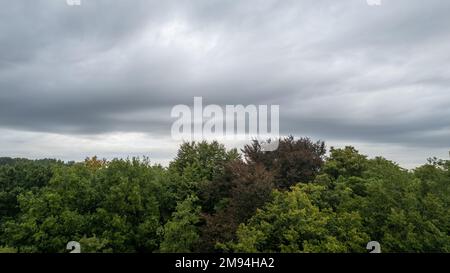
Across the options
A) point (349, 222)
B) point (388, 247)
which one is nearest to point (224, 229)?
point (349, 222)

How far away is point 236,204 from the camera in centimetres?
2683

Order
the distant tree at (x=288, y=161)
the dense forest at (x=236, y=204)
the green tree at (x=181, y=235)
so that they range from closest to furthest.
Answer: the dense forest at (x=236, y=204) → the green tree at (x=181, y=235) → the distant tree at (x=288, y=161)

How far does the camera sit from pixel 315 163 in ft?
115

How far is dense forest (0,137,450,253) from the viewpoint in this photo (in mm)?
23453

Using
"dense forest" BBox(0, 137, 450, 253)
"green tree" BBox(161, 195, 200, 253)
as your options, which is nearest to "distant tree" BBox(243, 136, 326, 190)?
"dense forest" BBox(0, 137, 450, 253)

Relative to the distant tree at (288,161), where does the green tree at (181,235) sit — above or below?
below

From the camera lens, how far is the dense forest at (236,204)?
923 inches

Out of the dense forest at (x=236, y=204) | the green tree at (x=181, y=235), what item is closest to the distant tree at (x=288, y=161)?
the dense forest at (x=236, y=204)

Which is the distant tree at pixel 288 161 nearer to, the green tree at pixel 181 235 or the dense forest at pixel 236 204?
the dense forest at pixel 236 204

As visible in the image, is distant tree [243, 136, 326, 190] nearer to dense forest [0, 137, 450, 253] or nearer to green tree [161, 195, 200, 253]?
dense forest [0, 137, 450, 253]

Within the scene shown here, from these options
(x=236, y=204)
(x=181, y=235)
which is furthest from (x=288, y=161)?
(x=181, y=235)

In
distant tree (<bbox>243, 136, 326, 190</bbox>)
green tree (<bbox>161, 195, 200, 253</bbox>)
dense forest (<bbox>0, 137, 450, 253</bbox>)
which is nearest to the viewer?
dense forest (<bbox>0, 137, 450, 253</bbox>)
